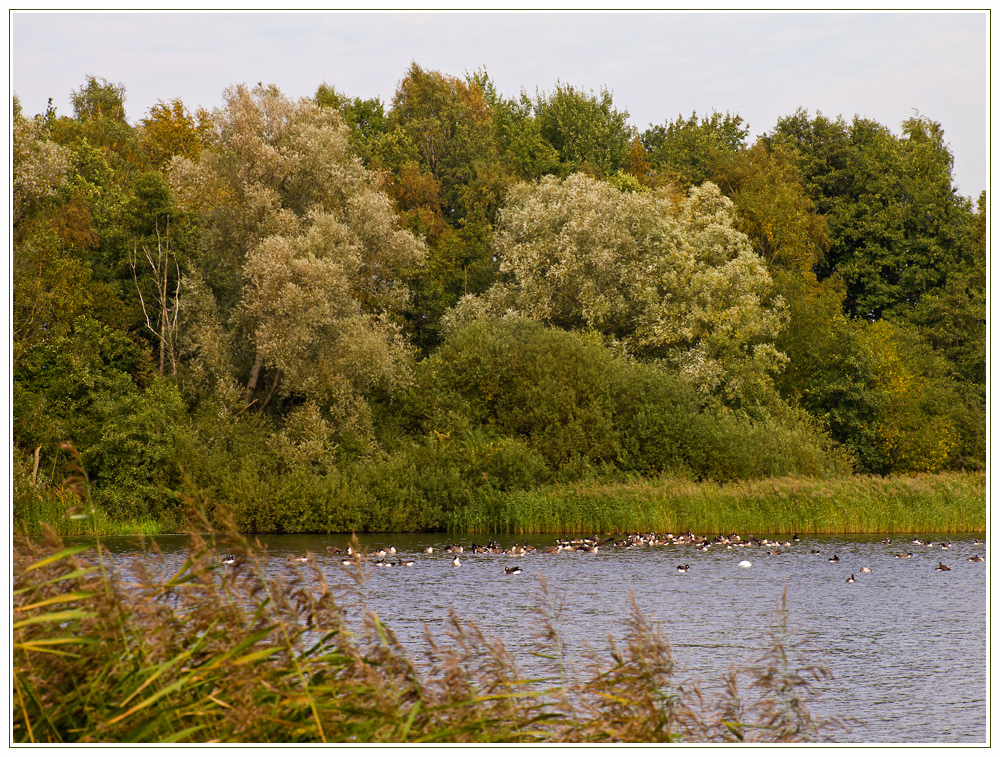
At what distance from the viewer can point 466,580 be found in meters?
25.3

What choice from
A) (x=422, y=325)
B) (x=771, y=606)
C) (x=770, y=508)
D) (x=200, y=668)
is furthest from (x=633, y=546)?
(x=200, y=668)

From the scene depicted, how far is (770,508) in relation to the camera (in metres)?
36.4

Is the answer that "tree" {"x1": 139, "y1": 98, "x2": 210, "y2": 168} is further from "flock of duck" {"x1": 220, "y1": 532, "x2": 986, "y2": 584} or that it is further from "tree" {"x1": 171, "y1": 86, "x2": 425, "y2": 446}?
"flock of duck" {"x1": 220, "y1": 532, "x2": 986, "y2": 584}

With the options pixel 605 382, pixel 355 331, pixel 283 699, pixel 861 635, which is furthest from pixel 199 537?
pixel 605 382

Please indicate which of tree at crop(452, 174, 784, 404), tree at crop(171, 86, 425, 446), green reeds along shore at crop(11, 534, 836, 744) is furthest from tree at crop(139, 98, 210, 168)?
green reeds along shore at crop(11, 534, 836, 744)

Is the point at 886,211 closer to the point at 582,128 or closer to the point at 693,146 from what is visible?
the point at 693,146

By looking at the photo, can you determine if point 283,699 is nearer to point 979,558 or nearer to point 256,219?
point 979,558

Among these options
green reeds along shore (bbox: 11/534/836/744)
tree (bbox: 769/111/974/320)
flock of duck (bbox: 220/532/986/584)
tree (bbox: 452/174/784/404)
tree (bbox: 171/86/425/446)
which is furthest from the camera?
tree (bbox: 769/111/974/320)

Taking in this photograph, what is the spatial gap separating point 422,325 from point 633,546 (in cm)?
1908

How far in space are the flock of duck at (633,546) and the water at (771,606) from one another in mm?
270

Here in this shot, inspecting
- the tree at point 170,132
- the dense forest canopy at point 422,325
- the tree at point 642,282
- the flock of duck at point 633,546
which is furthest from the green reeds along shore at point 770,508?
the tree at point 170,132

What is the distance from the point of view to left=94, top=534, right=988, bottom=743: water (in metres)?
15.2

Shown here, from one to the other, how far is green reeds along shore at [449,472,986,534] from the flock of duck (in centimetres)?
106

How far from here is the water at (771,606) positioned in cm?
1523
